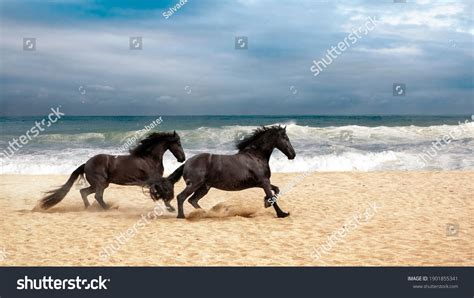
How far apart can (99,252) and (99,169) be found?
10.0 ft

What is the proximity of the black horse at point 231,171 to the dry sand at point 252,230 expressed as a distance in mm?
483

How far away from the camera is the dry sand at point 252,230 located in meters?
6.43

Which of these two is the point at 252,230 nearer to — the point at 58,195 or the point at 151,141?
the point at 151,141

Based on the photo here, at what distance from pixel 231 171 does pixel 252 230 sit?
123 cm

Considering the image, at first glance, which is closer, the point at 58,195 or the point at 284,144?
the point at 284,144

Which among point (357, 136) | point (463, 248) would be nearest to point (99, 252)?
point (463, 248)

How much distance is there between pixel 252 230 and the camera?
26.0ft

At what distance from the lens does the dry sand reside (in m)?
6.43

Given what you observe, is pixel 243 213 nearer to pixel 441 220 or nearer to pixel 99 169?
pixel 99 169

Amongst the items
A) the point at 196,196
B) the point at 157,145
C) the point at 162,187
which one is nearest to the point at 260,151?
the point at 196,196

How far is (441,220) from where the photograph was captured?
9031mm

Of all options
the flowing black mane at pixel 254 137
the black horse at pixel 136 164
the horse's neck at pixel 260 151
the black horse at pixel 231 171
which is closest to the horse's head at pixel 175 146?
the black horse at pixel 136 164

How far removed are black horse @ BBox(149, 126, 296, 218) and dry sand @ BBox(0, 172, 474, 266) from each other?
48 cm

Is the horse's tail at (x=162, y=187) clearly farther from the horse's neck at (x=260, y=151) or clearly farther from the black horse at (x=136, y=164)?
the horse's neck at (x=260, y=151)
